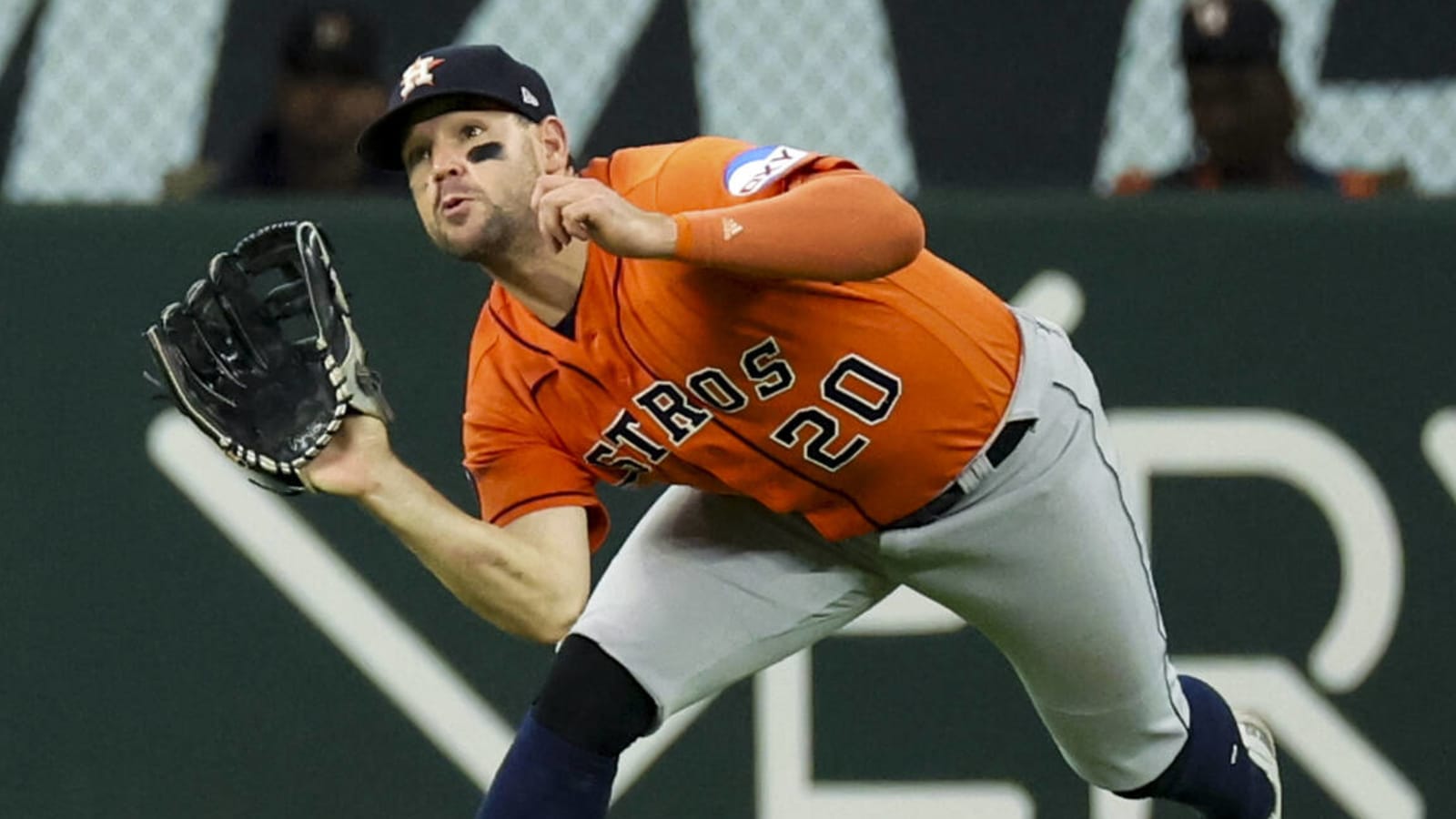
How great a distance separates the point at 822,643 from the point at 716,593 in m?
1.23

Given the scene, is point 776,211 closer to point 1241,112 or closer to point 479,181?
point 479,181

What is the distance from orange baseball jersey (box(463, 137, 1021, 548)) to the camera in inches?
163

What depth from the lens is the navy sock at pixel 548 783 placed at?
14.4 ft

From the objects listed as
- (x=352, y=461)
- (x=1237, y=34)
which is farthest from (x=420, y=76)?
(x=1237, y=34)

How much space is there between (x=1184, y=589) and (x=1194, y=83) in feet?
3.67

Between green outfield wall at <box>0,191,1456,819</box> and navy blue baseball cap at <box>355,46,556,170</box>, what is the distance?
1629 mm

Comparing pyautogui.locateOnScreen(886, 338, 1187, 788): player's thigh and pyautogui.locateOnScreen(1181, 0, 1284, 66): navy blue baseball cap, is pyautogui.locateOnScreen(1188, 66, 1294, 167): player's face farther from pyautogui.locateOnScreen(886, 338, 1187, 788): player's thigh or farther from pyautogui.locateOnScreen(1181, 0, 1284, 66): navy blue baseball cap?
pyautogui.locateOnScreen(886, 338, 1187, 788): player's thigh

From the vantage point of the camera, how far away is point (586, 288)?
426 cm

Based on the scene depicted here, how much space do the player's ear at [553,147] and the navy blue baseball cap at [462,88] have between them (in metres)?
0.02

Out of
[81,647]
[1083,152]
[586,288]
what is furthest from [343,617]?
[1083,152]

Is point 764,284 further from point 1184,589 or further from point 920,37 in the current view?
point 920,37

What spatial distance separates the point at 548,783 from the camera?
4383 mm

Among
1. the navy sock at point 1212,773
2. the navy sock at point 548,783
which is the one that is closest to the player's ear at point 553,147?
the navy sock at point 548,783

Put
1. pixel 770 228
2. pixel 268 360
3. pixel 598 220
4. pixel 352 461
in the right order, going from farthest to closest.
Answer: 1. pixel 268 360
2. pixel 352 461
3. pixel 770 228
4. pixel 598 220
